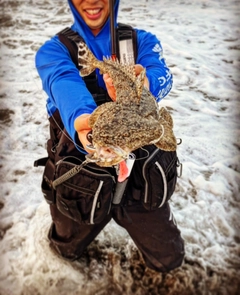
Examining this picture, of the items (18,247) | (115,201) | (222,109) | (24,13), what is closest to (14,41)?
(24,13)

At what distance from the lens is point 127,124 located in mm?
1340

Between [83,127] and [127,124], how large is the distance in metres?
0.34

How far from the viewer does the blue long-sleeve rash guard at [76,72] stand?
5.78 ft

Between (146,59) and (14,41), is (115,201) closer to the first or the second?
(146,59)

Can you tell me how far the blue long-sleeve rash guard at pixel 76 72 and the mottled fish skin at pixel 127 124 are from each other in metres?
0.28

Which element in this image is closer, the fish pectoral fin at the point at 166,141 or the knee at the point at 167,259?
the fish pectoral fin at the point at 166,141

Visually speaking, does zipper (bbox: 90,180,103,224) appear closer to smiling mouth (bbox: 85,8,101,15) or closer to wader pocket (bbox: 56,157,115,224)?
wader pocket (bbox: 56,157,115,224)

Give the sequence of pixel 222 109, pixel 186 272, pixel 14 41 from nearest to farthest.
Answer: pixel 186 272
pixel 222 109
pixel 14 41

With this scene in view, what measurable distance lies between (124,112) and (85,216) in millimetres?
1079

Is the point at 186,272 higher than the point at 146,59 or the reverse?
the reverse

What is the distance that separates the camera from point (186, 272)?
264cm

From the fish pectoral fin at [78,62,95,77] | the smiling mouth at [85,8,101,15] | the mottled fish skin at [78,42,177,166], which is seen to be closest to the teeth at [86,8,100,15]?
the smiling mouth at [85,8,101,15]

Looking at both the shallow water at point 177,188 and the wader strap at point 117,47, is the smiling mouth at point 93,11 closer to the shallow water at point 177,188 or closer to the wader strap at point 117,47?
the wader strap at point 117,47

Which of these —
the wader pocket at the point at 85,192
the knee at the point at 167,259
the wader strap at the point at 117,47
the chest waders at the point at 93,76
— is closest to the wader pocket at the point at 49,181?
the chest waders at the point at 93,76
